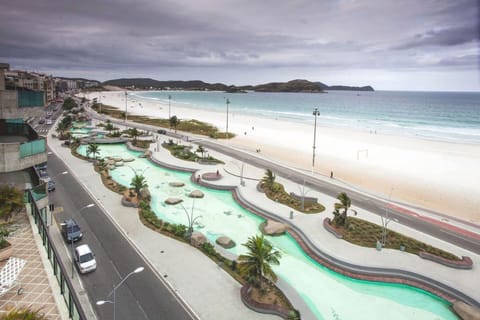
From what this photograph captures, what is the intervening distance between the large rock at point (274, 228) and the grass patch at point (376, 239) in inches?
202

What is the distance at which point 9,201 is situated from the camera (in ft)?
58.6

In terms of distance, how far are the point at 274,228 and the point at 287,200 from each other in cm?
696

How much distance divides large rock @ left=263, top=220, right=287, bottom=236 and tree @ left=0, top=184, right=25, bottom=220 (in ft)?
64.4

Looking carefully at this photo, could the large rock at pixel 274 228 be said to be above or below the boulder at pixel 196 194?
below

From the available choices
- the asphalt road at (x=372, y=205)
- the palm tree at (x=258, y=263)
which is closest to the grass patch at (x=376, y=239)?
the asphalt road at (x=372, y=205)

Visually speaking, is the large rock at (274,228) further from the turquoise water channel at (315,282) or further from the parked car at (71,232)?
the parked car at (71,232)

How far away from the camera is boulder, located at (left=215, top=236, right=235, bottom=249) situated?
26145mm

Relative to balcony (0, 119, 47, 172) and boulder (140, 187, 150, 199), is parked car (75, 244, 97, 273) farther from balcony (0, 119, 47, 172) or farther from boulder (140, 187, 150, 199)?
boulder (140, 187, 150, 199)

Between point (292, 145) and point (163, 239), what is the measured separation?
162 ft

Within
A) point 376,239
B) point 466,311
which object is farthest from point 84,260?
point 466,311

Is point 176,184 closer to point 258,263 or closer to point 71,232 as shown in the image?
point 71,232

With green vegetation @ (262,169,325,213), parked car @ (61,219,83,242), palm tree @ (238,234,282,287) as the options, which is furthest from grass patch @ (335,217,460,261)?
parked car @ (61,219,83,242)

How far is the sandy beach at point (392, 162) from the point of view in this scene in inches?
1545

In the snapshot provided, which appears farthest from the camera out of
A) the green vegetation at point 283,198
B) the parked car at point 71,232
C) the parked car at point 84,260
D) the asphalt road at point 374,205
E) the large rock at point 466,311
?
the green vegetation at point 283,198
